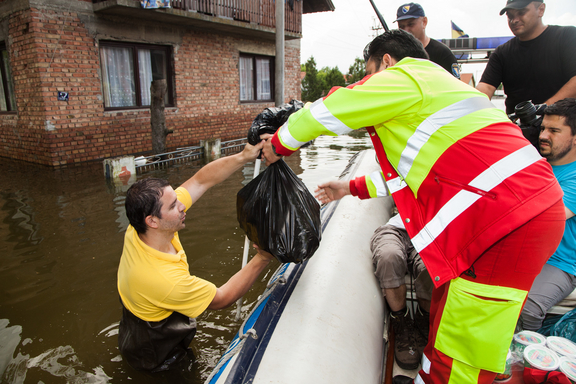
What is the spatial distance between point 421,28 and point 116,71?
7.33 m

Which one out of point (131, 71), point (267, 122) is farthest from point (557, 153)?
point (131, 71)

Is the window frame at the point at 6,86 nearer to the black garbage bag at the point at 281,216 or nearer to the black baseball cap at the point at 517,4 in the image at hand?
the black garbage bag at the point at 281,216

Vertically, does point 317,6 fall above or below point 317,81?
above

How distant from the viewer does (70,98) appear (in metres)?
7.34

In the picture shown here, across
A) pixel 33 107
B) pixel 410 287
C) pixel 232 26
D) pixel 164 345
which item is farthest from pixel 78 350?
pixel 232 26

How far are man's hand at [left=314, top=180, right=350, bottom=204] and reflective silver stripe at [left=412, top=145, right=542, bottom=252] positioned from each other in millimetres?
785

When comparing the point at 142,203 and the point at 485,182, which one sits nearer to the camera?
the point at 485,182

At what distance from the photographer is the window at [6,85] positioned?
8133 mm

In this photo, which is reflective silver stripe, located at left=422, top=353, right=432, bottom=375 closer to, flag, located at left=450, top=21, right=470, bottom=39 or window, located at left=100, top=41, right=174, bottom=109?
window, located at left=100, top=41, right=174, bottom=109

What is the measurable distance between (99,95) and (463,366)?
27.5 ft

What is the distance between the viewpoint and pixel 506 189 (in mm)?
1284

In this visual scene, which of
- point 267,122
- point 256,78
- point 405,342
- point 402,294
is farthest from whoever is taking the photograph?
point 256,78

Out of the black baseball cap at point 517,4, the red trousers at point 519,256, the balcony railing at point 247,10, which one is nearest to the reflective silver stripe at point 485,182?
the red trousers at point 519,256

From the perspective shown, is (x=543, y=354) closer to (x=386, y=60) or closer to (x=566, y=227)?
(x=566, y=227)
